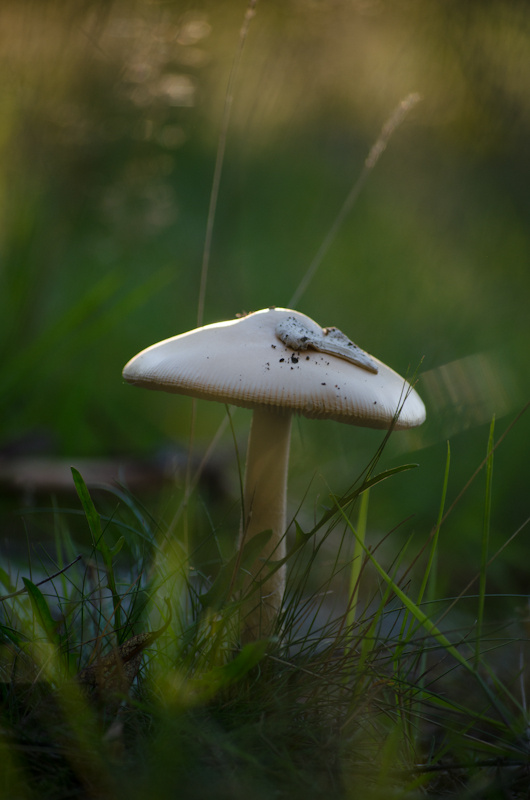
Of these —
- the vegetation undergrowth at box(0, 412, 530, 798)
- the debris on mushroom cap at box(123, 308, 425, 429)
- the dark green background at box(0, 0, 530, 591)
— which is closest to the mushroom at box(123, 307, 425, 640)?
the debris on mushroom cap at box(123, 308, 425, 429)

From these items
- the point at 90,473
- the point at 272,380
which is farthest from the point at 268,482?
the point at 90,473

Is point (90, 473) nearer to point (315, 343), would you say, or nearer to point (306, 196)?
point (315, 343)

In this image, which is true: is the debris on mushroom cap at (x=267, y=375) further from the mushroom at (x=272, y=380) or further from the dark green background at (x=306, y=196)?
the dark green background at (x=306, y=196)

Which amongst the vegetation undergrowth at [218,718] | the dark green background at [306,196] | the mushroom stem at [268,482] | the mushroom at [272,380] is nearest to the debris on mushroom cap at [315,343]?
the mushroom at [272,380]

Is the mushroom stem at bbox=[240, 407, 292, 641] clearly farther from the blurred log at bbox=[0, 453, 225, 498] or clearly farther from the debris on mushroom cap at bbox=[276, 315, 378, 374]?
the blurred log at bbox=[0, 453, 225, 498]

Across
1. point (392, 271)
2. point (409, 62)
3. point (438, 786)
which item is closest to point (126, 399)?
point (392, 271)

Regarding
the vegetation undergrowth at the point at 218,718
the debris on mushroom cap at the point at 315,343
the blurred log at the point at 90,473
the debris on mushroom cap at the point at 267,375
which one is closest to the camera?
the vegetation undergrowth at the point at 218,718

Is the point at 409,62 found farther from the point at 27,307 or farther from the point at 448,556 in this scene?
the point at 448,556

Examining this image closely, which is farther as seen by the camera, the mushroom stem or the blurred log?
the blurred log
